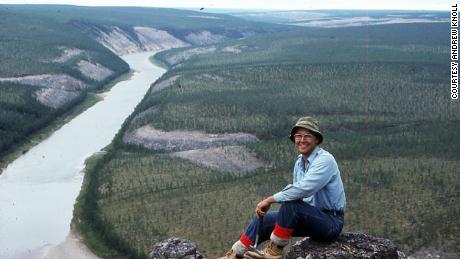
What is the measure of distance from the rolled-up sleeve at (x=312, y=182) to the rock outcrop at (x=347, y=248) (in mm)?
1301

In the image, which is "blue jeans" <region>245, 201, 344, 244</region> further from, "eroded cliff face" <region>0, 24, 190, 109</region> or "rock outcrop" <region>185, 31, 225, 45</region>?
"rock outcrop" <region>185, 31, 225, 45</region>

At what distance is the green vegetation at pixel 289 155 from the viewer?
31.4 metres

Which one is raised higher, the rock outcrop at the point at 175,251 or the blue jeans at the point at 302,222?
the blue jeans at the point at 302,222

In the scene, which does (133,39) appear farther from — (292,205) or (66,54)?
(292,205)

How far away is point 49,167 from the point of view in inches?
1817

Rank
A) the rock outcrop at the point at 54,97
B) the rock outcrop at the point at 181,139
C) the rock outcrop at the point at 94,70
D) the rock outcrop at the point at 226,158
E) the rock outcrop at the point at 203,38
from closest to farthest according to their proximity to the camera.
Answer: the rock outcrop at the point at 226,158 < the rock outcrop at the point at 181,139 < the rock outcrop at the point at 54,97 < the rock outcrop at the point at 94,70 < the rock outcrop at the point at 203,38

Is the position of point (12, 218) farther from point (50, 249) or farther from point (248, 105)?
point (248, 105)

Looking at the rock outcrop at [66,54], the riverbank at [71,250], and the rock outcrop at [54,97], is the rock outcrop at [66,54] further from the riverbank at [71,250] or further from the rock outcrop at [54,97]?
the riverbank at [71,250]

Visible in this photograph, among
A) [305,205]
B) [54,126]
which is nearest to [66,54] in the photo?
[54,126]

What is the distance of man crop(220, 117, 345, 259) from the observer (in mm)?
9914

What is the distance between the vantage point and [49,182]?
42156mm

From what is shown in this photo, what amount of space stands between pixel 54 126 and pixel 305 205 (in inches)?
2187

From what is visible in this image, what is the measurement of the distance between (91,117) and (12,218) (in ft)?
106

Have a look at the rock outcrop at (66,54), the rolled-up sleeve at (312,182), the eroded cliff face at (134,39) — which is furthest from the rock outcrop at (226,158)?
the eroded cliff face at (134,39)
